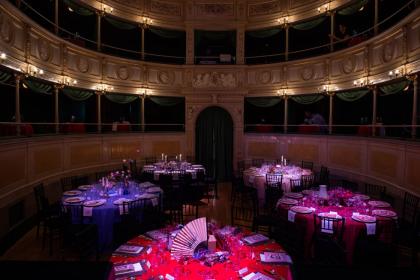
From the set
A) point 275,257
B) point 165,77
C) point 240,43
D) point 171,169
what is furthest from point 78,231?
point 240,43

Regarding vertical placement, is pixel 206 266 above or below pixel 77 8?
below

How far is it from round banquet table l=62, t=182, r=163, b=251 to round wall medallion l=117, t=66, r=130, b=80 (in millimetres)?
6202

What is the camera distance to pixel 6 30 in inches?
257

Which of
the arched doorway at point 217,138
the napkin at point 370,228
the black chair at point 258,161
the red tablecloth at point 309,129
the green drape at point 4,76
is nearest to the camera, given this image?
the napkin at point 370,228

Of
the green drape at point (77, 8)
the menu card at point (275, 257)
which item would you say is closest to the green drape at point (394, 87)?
the menu card at point (275, 257)

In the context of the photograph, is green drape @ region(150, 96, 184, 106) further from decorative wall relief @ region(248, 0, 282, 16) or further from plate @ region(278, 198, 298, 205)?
plate @ region(278, 198, 298, 205)

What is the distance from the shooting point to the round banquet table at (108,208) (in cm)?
549

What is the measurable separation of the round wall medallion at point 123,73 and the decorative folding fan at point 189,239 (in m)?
9.82

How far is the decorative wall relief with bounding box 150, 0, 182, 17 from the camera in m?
12.5

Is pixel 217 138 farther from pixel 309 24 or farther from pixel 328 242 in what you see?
pixel 328 242

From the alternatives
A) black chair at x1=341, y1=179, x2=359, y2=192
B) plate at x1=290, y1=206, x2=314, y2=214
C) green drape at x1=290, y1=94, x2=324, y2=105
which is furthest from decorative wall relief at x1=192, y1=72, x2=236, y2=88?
plate at x1=290, y1=206, x2=314, y2=214

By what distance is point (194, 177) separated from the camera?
902 centimetres

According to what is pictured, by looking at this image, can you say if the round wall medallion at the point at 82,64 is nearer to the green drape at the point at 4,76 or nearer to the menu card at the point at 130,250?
the green drape at the point at 4,76

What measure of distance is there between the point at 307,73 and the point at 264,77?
1744 millimetres
